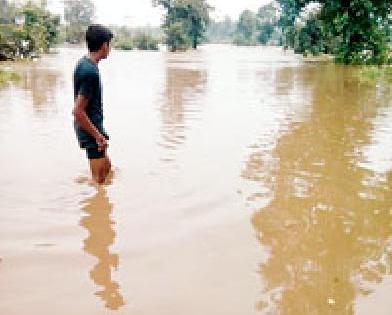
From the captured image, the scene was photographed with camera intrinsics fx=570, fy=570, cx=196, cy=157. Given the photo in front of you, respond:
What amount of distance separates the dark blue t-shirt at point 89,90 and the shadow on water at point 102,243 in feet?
2.30

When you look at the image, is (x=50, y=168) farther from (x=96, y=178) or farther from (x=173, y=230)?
(x=173, y=230)

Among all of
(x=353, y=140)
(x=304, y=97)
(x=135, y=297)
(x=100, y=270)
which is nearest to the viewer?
(x=135, y=297)

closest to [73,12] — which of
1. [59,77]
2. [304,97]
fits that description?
[59,77]

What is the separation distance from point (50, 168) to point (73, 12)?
10025cm

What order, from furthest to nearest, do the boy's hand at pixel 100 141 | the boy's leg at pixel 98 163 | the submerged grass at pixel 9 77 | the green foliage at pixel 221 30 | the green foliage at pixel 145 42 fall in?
the green foliage at pixel 221 30 → the green foliage at pixel 145 42 → the submerged grass at pixel 9 77 → the boy's leg at pixel 98 163 → the boy's hand at pixel 100 141

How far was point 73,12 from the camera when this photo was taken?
335 feet

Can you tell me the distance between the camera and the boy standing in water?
16.7 feet

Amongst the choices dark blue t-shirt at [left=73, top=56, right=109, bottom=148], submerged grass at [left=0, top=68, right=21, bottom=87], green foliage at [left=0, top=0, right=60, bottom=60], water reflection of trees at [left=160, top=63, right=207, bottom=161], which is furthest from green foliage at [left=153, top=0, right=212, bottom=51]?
dark blue t-shirt at [left=73, top=56, right=109, bottom=148]

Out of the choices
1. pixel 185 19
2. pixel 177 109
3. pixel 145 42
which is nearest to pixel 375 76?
pixel 177 109

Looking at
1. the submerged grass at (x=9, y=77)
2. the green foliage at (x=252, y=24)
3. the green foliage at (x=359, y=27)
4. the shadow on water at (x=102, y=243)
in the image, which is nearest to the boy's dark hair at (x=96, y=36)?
the shadow on water at (x=102, y=243)

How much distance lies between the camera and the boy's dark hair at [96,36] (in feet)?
16.7

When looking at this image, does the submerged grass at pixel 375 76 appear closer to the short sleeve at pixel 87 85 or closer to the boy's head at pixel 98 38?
the boy's head at pixel 98 38

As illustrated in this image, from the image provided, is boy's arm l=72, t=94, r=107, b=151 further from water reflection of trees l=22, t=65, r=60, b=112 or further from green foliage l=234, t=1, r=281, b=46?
green foliage l=234, t=1, r=281, b=46

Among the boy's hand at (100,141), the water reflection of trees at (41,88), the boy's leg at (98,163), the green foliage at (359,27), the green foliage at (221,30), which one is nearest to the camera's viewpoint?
the boy's hand at (100,141)
